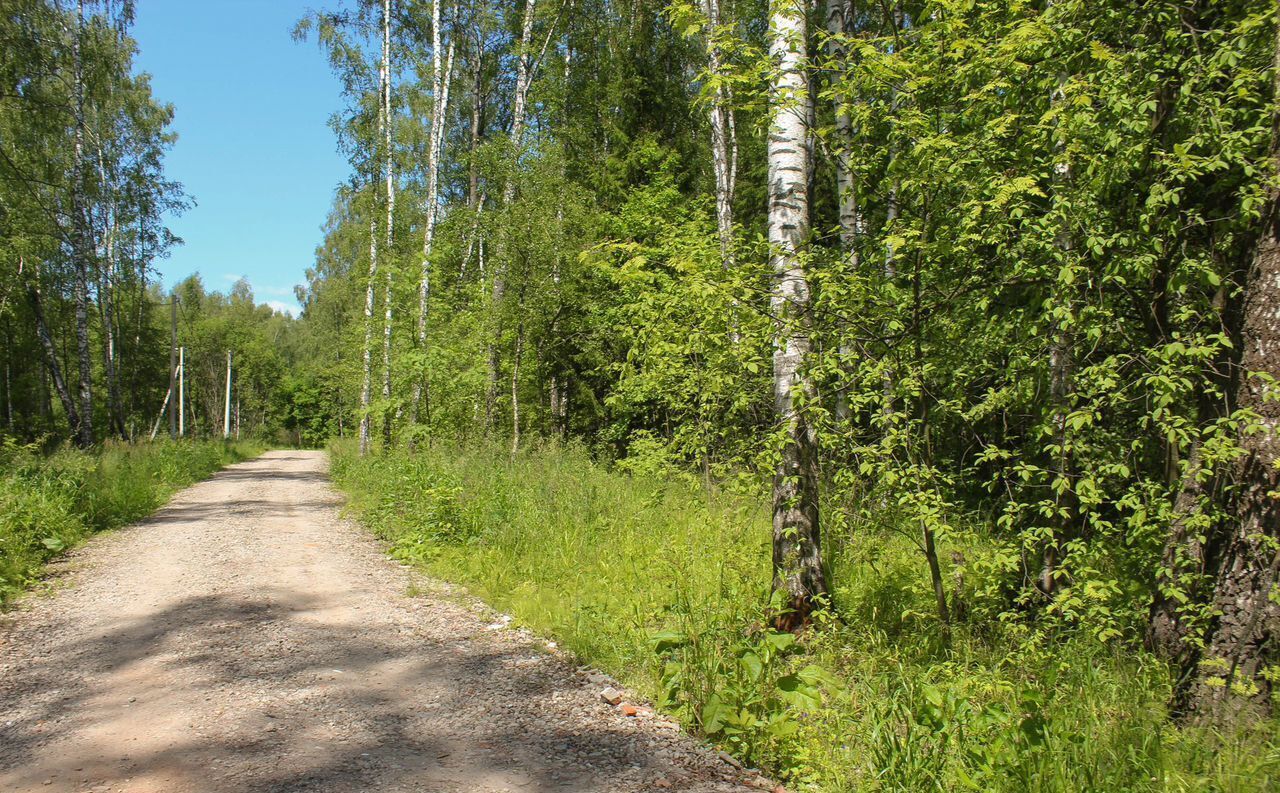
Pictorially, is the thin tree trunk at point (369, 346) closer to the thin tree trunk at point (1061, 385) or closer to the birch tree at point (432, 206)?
the birch tree at point (432, 206)

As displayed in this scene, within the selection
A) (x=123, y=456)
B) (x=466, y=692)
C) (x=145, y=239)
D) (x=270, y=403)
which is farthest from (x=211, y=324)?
(x=466, y=692)

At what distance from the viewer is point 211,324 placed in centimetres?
5466

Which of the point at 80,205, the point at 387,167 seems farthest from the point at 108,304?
the point at 387,167

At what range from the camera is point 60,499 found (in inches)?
367

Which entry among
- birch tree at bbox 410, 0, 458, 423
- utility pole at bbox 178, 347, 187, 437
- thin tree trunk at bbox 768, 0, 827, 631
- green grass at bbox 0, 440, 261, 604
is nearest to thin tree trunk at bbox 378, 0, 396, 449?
birch tree at bbox 410, 0, 458, 423

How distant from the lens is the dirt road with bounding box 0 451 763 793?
3.39m

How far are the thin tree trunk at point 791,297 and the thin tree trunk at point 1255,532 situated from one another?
2007 millimetres

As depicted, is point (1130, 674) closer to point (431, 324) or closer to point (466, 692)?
point (466, 692)

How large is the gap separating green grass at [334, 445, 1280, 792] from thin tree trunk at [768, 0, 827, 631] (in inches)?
12.8

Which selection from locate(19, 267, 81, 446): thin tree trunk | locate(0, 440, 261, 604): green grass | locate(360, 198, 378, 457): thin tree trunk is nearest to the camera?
locate(0, 440, 261, 604): green grass

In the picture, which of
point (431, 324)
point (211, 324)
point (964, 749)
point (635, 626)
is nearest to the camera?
point (964, 749)

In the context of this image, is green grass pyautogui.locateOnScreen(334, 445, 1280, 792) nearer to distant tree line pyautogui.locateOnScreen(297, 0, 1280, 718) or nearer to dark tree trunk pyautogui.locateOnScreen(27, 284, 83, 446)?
distant tree line pyautogui.locateOnScreen(297, 0, 1280, 718)

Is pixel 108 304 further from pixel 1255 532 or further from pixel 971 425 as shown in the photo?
pixel 1255 532

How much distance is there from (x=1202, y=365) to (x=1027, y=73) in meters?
1.89
